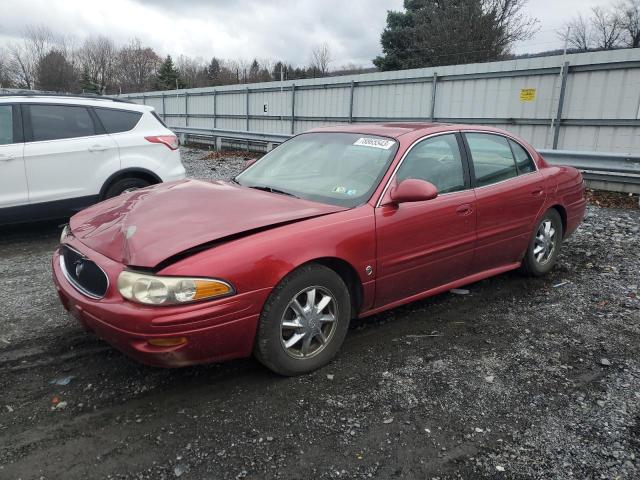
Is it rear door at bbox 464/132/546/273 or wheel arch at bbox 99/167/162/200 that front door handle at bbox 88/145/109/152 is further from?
rear door at bbox 464/132/546/273

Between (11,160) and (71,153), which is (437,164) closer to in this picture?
(71,153)

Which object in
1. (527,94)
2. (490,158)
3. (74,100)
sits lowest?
(490,158)

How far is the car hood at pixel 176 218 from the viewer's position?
9.00 ft

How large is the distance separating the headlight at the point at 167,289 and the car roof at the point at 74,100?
14.9 feet

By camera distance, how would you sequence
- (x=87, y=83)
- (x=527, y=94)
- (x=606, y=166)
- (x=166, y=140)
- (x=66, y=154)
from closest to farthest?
(x=66, y=154), (x=166, y=140), (x=606, y=166), (x=527, y=94), (x=87, y=83)

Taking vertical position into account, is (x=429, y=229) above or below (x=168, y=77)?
below

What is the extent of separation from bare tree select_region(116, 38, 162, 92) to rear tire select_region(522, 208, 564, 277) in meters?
70.5

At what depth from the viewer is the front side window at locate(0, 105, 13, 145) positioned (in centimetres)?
567

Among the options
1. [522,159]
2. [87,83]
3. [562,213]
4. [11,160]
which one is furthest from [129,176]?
[87,83]

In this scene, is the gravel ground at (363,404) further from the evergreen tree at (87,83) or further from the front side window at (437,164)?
the evergreen tree at (87,83)

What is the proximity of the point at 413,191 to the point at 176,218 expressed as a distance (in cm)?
154

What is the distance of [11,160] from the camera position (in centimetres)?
560

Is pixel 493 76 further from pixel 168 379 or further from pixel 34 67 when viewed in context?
pixel 34 67

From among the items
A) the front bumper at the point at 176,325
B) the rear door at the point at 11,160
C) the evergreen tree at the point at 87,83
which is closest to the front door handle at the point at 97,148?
the rear door at the point at 11,160
